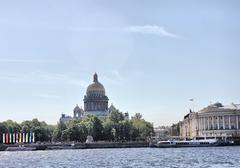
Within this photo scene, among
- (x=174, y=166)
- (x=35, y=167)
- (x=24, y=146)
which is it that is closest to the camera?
(x=174, y=166)

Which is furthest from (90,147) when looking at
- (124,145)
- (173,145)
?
(173,145)

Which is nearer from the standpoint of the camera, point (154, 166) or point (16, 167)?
point (154, 166)

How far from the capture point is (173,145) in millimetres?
192750

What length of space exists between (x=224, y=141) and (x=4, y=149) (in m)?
69.9

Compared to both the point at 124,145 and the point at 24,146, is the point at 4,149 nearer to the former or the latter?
the point at 24,146

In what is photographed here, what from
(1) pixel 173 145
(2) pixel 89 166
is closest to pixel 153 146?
(1) pixel 173 145

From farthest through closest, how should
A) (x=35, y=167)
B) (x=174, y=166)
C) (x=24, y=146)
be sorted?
(x=24, y=146) < (x=35, y=167) < (x=174, y=166)

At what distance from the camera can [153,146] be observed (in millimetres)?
194375

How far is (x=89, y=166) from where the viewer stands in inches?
3361

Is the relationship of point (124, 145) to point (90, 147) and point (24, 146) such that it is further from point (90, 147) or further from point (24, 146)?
point (24, 146)

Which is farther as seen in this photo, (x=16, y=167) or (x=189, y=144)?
(x=189, y=144)

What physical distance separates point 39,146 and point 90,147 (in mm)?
15987

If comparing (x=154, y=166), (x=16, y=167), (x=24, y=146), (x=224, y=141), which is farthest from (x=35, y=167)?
(x=224, y=141)

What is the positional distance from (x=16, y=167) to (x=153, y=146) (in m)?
110
